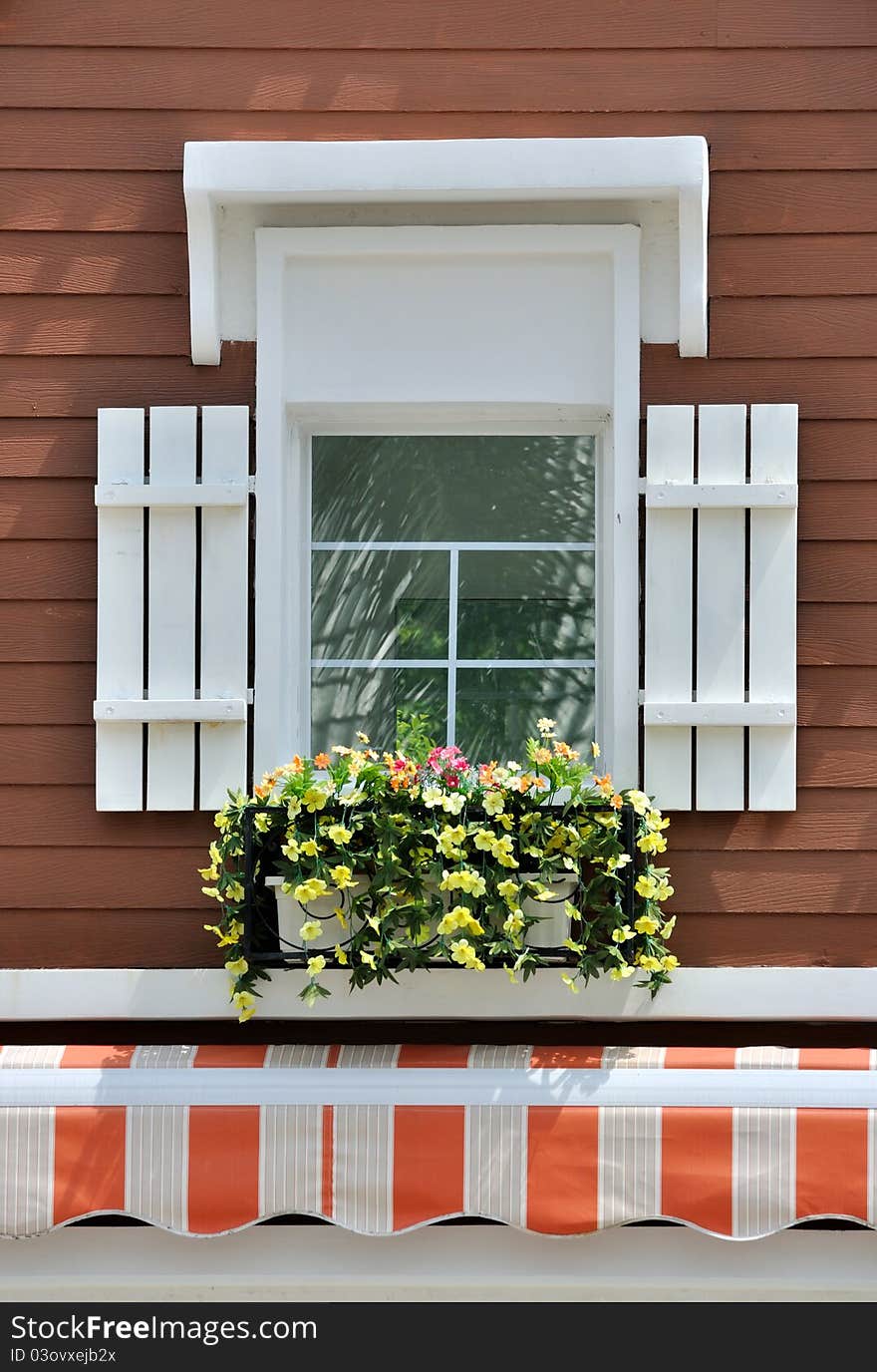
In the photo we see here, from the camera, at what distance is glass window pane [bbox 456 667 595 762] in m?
3.33

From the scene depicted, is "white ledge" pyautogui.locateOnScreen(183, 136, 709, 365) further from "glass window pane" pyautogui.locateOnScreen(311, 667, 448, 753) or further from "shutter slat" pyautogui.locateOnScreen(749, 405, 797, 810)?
"glass window pane" pyautogui.locateOnScreen(311, 667, 448, 753)

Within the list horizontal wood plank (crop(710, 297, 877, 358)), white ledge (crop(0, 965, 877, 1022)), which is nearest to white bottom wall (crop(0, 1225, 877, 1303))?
white ledge (crop(0, 965, 877, 1022))

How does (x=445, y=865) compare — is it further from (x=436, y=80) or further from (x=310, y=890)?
(x=436, y=80)

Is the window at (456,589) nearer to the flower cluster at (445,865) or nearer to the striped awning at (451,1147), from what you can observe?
the flower cluster at (445,865)

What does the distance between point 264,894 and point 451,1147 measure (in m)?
0.69

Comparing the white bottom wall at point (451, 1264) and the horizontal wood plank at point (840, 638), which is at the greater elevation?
the horizontal wood plank at point (840, 638)

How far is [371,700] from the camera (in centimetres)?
336

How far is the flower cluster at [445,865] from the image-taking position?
2.92 meters

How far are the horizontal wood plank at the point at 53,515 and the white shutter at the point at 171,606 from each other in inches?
3.3

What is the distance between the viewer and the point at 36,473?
3281mm

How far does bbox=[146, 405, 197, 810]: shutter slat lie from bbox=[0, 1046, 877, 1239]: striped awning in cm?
69

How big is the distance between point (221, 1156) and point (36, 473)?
1.66 meters

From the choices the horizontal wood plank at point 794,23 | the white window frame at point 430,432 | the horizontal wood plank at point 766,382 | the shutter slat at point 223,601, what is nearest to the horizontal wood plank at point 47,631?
the shutter slat at point 223,601

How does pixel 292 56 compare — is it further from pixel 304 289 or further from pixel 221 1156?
pixel 221 1156
